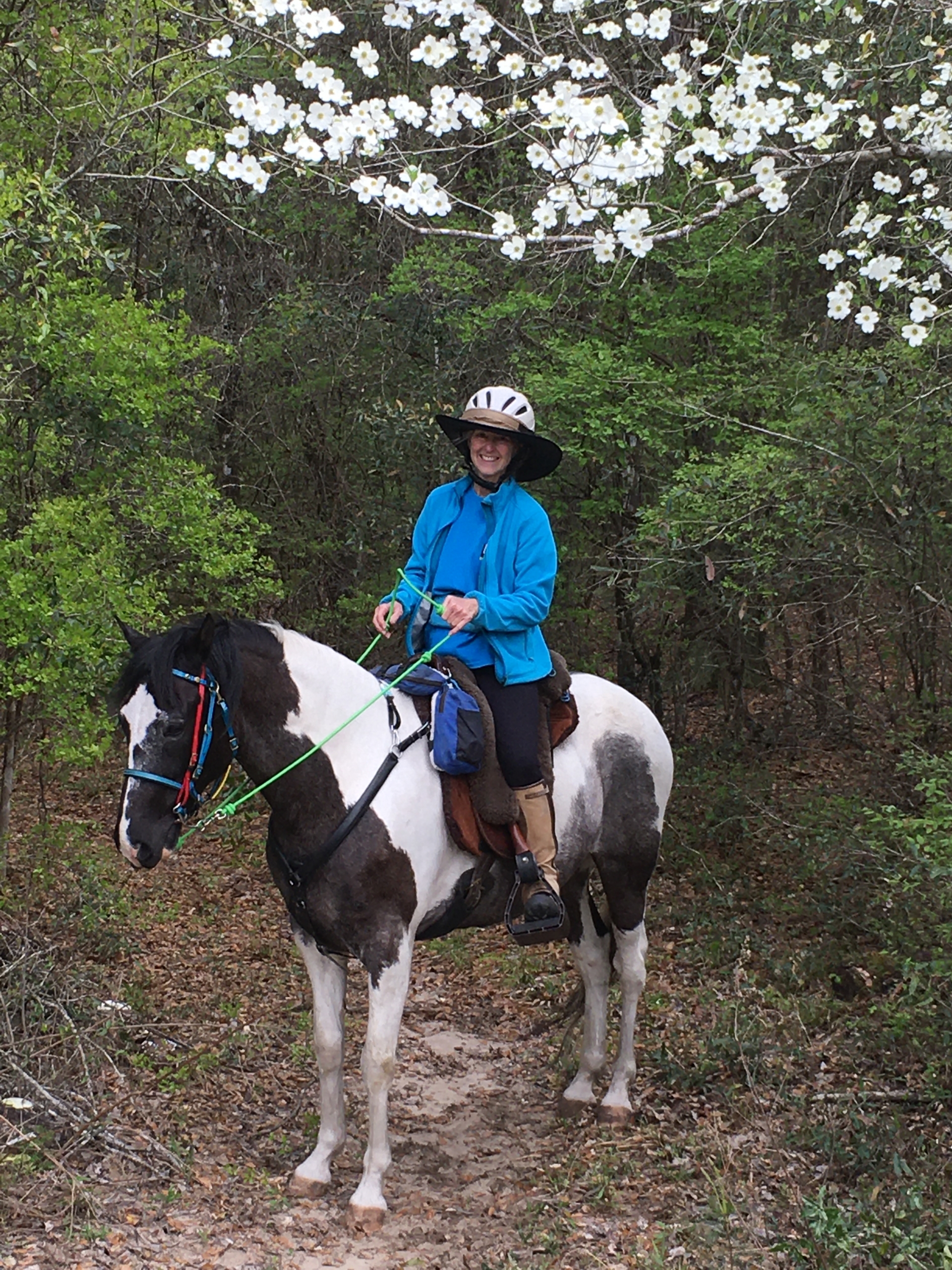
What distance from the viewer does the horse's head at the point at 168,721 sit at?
4.02m

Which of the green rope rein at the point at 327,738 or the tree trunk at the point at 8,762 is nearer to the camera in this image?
the green rope rein at the point at 327,738

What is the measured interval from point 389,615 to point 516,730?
2.38 ft

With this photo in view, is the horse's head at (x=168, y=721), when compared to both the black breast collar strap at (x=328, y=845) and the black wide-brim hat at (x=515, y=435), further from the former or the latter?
the black wide-brim hat at (x=515, y=435)

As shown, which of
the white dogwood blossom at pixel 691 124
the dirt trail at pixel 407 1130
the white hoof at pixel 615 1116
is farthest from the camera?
the white hoof at pixel 615 1116

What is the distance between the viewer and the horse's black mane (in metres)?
4.02

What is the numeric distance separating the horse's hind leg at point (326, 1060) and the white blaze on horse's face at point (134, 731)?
3.26 ft

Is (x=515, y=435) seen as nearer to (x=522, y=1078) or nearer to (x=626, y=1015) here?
(x=626, y=1015)

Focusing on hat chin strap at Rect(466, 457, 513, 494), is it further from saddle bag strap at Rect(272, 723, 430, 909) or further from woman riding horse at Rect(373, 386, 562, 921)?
saddle bag strap at Rect(272, 723, 430, 909)

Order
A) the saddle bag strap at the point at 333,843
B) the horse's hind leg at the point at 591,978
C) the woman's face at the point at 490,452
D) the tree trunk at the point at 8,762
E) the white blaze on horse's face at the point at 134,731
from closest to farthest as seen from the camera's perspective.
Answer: the white blaze on horse's face at the point at 134,731 < the saddle bag strap at the point at 333,843 < the woman's face at the point at 490,452 < the horse's hind leg at the point at 591,978 < the tree trunk at the point at 8,762

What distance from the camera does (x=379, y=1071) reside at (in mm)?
4609

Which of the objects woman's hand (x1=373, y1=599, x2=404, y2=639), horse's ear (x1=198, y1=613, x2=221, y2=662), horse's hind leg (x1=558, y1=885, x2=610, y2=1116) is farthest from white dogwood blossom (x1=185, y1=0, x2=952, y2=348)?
horse's hind leg (x1=558, y1=885, x2=610, y2=1116)

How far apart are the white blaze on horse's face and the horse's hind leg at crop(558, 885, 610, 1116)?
8.03 feet

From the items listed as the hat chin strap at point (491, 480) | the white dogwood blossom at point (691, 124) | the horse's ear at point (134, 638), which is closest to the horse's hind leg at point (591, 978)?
the hat chin strap at point (491, 480)

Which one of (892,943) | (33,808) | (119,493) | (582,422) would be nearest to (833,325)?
(582,422)
